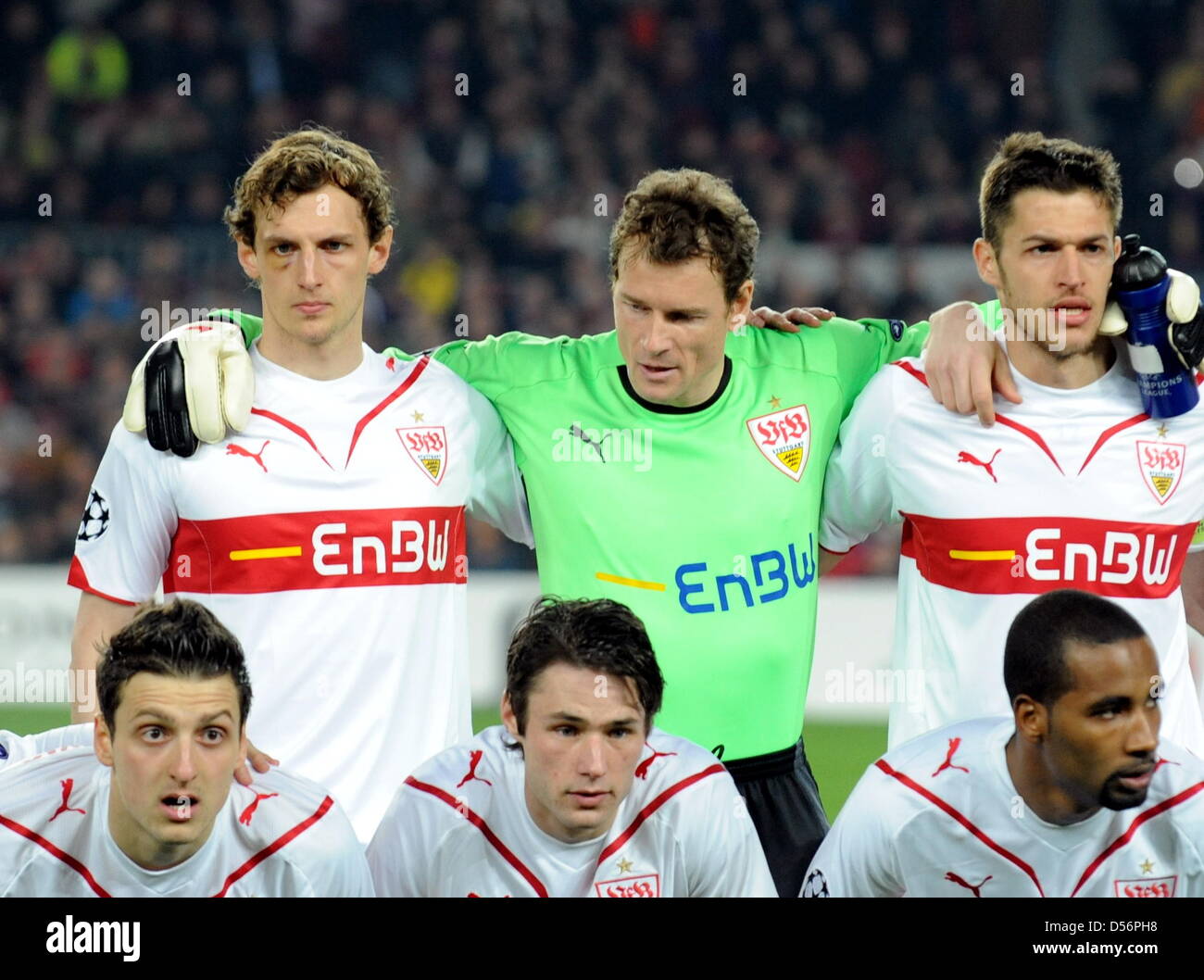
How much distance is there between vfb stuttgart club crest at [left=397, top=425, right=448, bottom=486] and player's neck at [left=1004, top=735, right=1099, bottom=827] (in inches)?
59.6

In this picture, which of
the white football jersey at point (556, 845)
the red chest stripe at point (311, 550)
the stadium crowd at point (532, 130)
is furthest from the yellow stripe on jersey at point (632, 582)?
the stadium crowd at point (532, 130)

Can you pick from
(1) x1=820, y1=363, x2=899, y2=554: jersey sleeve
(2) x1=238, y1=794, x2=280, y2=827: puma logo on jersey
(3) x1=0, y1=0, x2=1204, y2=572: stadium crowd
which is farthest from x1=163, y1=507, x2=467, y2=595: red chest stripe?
(3) x1=0, y1=0, x2=1204, y2=572: stadium crowd

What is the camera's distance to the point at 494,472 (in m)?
4.44

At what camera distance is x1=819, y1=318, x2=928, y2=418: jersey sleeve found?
448cm

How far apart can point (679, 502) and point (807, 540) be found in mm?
350

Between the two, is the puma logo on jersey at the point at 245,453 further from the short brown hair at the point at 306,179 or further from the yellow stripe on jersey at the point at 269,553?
the short brown hair at the point at 306,179

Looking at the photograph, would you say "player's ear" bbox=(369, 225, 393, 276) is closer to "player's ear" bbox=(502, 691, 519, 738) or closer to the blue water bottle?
"player's ear" bbox=(502, 691, 519, 738)

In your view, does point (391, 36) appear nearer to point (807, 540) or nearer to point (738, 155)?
point (738, 155)

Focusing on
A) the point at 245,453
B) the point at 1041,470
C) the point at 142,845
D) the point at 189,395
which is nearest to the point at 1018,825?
the point at 1041,470

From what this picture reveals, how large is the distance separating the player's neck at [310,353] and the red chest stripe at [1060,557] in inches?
60.1

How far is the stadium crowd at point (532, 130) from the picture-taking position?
12.6m

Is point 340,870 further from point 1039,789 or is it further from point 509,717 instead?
point 1039,789

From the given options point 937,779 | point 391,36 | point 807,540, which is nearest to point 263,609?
point 807,540

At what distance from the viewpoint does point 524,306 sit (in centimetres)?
1271
